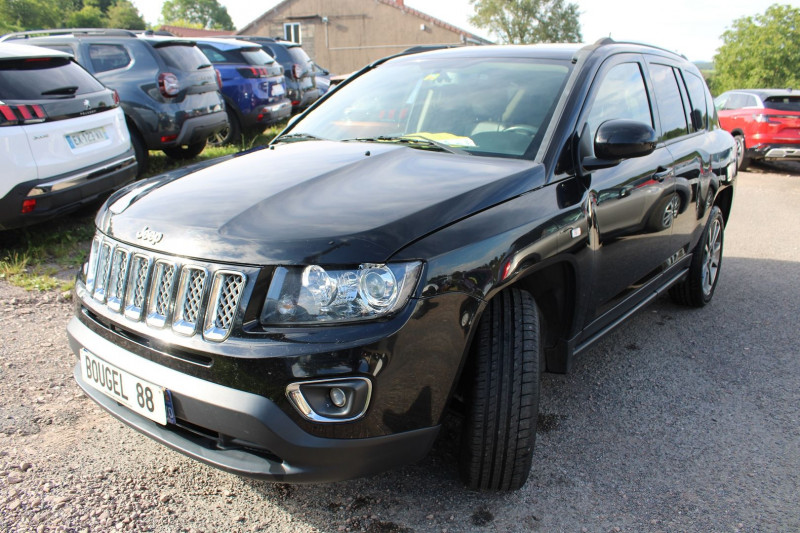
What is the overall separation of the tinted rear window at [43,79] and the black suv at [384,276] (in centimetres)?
291

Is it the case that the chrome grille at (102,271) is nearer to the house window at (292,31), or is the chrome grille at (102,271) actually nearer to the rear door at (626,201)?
the rear door at (626,201)

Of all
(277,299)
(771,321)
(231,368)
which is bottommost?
(771,321)

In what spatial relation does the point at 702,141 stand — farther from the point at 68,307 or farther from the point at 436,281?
the point at 68,307

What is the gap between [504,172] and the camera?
97.9 inches

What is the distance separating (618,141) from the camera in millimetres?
2695

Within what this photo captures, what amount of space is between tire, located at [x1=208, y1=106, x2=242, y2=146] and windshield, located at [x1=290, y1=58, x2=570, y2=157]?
21.1ft

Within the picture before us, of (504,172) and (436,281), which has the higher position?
(504,172)

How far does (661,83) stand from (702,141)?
635mm

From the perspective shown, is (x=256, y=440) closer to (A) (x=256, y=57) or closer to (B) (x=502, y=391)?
(B) (x=502, y=391)

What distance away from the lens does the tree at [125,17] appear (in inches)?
2354

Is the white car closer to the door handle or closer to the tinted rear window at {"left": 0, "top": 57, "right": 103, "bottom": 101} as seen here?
the tinted rear window at {"left": 0, "top": 57, "right": 103, "bottom": 101}

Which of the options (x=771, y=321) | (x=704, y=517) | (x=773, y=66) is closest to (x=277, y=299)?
(x=704, y=517)

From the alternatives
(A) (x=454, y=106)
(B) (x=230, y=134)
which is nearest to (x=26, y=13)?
(B) (x=230, y=134)

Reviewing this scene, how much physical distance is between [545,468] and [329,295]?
1.39 m
